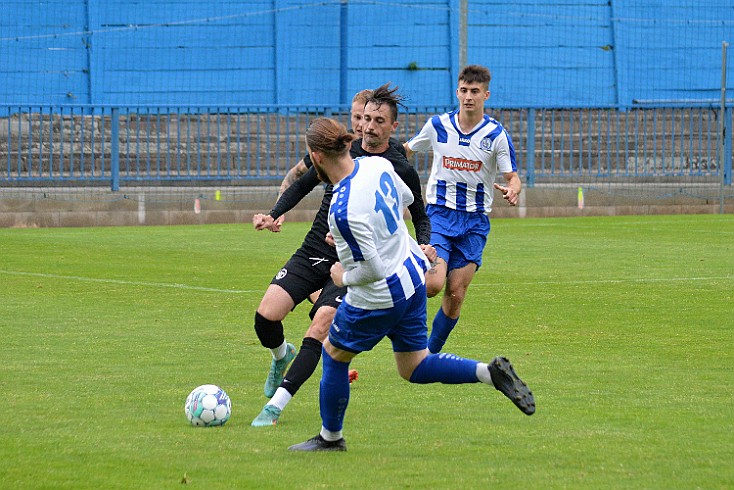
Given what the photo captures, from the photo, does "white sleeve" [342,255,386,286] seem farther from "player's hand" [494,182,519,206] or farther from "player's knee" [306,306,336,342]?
"player's hand" [494,182,519,206]

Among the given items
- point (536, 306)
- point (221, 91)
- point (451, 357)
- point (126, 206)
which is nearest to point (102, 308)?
point (536, 306)

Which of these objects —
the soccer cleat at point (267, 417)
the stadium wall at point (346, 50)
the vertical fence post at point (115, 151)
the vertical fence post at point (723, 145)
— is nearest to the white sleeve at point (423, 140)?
the soccer cleat at point (267, 417)

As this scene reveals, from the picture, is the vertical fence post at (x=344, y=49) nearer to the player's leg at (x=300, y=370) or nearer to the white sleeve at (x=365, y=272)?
the player's leg at (x=300, y=370)

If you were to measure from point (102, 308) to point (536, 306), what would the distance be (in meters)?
3.87

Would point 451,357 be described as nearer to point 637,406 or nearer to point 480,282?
point 637,406

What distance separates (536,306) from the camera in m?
11.9

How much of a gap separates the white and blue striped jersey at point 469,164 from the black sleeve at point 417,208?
1.69 meters

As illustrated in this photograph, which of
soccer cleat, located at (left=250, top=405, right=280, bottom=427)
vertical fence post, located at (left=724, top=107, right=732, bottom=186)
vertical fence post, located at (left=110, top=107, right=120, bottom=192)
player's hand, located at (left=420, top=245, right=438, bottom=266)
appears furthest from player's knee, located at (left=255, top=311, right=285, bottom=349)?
vertical fence post, located at (left=724, top=107, right=732, bottom=186)

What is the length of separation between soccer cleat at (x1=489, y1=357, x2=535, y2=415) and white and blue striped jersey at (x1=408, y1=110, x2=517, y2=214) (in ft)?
11.2

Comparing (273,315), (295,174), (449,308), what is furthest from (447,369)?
(449,308)

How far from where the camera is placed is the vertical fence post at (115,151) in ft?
82.5

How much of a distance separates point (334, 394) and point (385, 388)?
68.7 inches

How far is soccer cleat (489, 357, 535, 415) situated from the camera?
20.3 feet

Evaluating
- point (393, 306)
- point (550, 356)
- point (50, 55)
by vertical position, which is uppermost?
point (50, 55)
